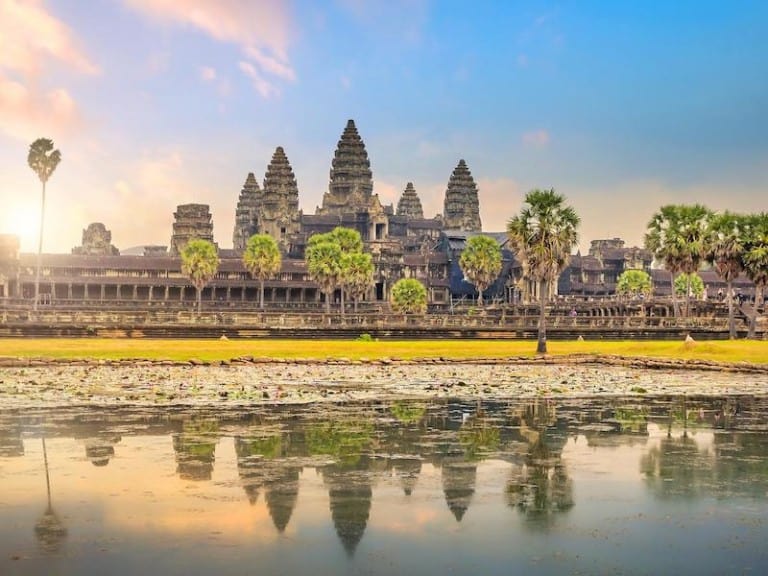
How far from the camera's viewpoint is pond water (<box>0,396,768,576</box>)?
11844mm

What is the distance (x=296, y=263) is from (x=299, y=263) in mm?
429

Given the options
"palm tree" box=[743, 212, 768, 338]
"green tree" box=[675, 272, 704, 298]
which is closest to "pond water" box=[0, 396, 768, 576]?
"palm tree" box=[743, 212, 768, 338]

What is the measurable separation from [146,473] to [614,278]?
559ft

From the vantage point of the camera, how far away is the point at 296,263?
481 feet

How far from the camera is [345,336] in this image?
6938 centimetres

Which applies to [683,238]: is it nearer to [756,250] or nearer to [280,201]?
[756,250]

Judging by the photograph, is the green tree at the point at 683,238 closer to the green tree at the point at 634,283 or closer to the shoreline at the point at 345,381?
the shoreline at the point at 345,381

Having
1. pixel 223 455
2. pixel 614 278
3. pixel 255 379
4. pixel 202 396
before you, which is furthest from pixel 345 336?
pixel 614 278

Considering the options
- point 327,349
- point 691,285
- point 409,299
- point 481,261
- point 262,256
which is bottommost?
point 327,349

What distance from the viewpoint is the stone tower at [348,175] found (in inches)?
7441

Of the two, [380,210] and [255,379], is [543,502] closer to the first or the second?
[255,379]

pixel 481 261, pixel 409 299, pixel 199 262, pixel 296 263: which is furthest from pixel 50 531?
pixel 296 263

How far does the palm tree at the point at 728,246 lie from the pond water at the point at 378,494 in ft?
162

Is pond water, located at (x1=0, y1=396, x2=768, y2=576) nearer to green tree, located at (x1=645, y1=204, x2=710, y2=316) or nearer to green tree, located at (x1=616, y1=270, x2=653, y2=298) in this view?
green tree, located at (x1=645, y1=204, x2=710, y2=316)
